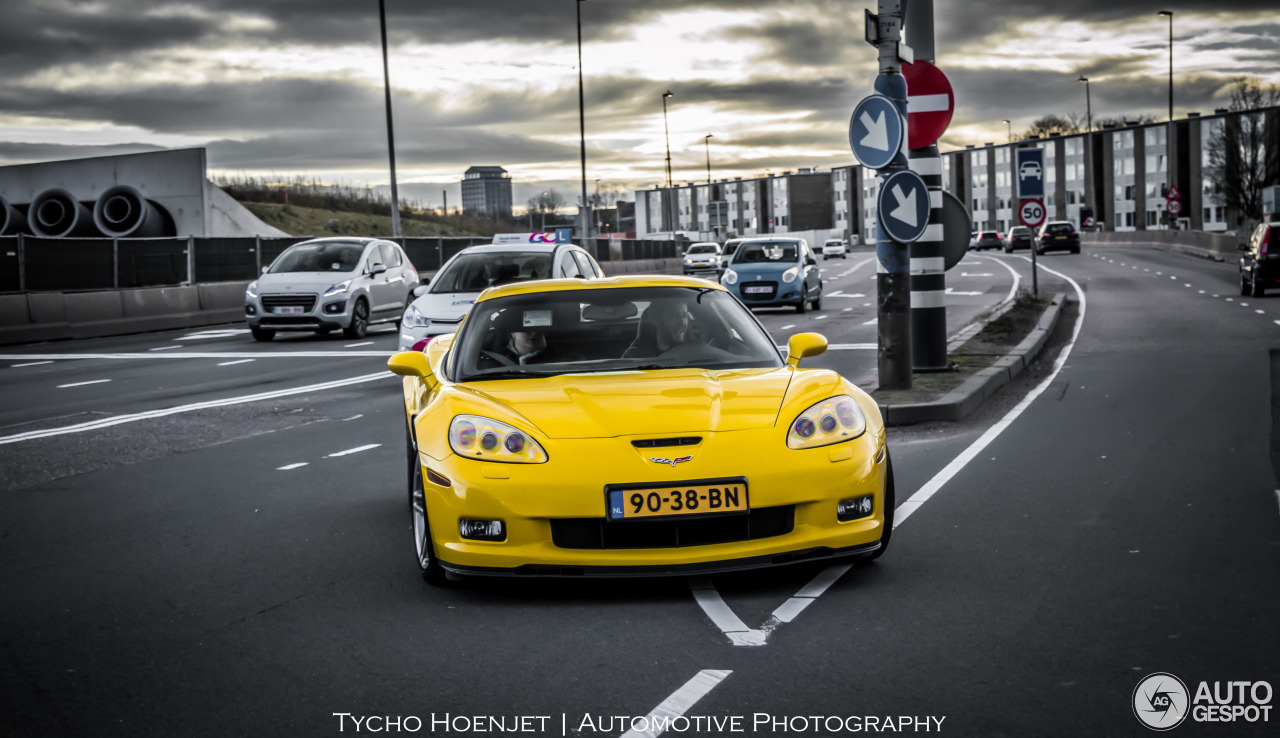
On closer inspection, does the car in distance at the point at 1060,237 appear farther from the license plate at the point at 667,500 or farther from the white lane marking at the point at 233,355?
the license plate at the point at 667,500

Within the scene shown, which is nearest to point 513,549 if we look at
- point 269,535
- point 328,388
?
point 269,535

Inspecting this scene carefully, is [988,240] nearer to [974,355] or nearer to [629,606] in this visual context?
[974,355]

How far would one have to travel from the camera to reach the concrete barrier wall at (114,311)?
73.5 feet

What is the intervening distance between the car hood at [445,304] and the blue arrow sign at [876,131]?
4694mm

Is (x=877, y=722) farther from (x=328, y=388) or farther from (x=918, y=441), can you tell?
(x=328, y=388)

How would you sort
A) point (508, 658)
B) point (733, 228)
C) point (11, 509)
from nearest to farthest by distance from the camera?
point (508, 658), point (11, 509), point (733, 228)

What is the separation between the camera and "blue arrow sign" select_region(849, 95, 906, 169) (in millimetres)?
10843

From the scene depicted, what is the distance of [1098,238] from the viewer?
83562 mm

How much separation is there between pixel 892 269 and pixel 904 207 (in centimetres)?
59

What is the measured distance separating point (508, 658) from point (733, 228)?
175025 mm

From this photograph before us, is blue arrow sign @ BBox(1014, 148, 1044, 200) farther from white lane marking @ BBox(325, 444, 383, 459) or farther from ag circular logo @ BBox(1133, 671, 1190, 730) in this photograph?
ag circular logo @ BBox(1133, 671, 1190, 730)

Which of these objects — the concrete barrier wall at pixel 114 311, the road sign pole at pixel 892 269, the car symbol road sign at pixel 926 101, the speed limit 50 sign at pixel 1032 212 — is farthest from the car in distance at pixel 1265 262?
the concrete barrier wall at pixel 114 311

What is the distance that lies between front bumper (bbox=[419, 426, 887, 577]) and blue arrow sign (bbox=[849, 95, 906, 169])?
20.7 feet

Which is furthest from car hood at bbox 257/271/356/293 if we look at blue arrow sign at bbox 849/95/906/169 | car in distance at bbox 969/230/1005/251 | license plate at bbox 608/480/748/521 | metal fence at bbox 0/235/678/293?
car in distance at bbox 969/230/1005/251
